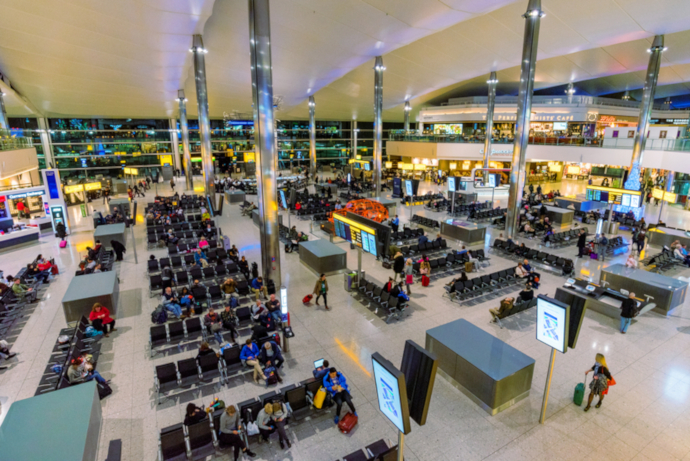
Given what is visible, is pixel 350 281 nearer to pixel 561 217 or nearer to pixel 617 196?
pixel 617 196

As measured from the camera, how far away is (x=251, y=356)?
8.31 m

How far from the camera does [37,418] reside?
5.77 meters

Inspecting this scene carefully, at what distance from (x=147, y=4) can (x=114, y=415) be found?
14.0 metres

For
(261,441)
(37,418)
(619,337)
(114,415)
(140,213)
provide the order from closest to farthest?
(37,418), (261,441), (114,415), (619,337), (140,213)

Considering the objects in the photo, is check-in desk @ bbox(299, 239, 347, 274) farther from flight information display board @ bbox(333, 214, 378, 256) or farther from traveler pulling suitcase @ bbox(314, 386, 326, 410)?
traveler pulling suitcase @ bbox(314, 386, 326, 410)

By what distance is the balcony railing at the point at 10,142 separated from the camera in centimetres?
1972

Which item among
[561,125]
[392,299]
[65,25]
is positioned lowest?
[392,299]

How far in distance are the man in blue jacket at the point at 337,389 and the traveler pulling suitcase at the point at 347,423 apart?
147 mm

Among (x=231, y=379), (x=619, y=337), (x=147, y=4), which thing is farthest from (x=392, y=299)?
(x=147, y=4)

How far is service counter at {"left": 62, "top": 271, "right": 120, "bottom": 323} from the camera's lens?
10.4 metres

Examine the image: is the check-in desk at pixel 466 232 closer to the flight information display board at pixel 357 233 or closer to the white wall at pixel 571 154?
the flight information display board at pixel 357 233

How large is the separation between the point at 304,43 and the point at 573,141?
21.8 m

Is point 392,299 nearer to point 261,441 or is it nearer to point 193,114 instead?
point 261,441

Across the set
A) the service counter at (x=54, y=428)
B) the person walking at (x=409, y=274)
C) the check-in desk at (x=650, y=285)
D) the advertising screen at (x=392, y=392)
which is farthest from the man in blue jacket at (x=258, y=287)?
the check-in desk at (x=650, y=285)
